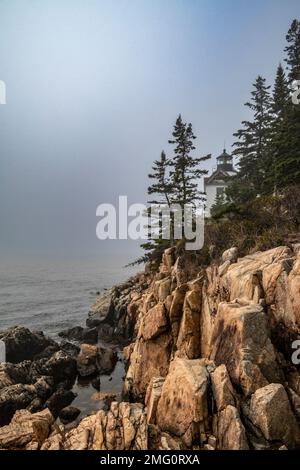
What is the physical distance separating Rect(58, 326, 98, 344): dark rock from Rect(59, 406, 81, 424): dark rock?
11726mm

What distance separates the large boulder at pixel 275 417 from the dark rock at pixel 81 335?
2182 cm

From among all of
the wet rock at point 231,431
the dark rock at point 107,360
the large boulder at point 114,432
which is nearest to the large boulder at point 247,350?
the wet rock at point 231,431

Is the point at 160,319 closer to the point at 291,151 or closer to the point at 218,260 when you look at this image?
the point at 218,260

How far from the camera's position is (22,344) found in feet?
77.4

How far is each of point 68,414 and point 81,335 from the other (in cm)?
1443

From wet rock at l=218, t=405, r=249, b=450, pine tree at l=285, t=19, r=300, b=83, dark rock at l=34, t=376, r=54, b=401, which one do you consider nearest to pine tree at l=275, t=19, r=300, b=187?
pine tree at l=285, t=19, r=300, b=83

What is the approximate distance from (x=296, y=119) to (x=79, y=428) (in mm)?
25704

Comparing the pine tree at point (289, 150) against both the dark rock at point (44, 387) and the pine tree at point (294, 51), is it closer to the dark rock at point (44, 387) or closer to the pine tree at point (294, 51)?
the pine tree at point (294, 51)

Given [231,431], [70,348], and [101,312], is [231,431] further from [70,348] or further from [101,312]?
[101,312]

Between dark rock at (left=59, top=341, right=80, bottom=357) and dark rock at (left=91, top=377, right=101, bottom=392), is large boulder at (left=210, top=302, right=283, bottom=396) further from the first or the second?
dark rock at (left=59, top=341, right=80, bottom=357)

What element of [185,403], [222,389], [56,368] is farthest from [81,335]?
[222,389]

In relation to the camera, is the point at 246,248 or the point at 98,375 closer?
the point at 246,248
